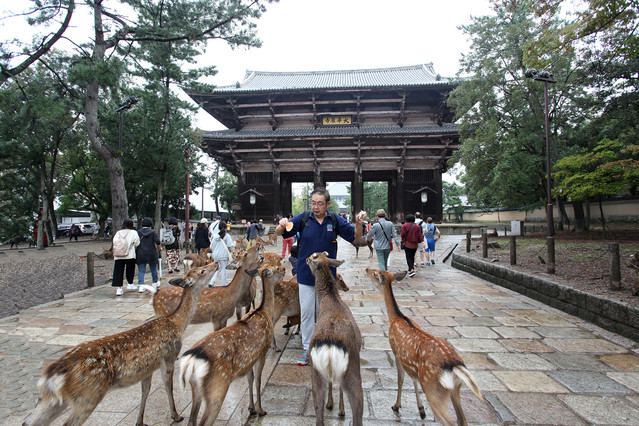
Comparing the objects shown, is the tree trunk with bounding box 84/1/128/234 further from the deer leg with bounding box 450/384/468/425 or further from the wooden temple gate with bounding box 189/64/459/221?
the deer leg with bounding box 450/384/468/425

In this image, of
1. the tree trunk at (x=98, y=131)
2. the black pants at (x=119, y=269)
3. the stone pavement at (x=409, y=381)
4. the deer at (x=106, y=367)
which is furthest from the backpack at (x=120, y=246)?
the tree trunk at (x=98, y=131)

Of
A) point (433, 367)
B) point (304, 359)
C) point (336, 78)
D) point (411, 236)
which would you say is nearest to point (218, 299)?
point (304, 359)

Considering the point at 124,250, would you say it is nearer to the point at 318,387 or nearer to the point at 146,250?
the point at 146,250

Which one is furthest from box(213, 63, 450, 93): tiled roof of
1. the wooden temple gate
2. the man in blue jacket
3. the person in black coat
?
the man in blue jacket

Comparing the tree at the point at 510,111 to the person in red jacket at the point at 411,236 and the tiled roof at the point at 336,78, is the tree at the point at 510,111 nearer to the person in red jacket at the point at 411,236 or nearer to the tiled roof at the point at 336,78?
the person in red jacket at the point at 411,236

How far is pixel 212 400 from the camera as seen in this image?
210 cm

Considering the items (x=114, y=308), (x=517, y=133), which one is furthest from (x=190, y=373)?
(x=517, y=133)

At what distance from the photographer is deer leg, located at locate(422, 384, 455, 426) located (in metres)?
2.03

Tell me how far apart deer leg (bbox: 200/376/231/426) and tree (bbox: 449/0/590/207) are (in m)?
14.7

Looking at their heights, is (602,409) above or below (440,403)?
below

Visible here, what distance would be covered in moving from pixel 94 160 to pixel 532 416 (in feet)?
95.8

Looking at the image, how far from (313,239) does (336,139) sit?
1998 centimetres

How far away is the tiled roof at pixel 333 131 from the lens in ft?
70.9

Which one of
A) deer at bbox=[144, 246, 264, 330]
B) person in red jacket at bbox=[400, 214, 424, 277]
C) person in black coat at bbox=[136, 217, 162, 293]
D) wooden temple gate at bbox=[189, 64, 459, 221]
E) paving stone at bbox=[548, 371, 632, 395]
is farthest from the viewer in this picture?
wooden temple gate at bbox=[189, 64, 459, 221]
